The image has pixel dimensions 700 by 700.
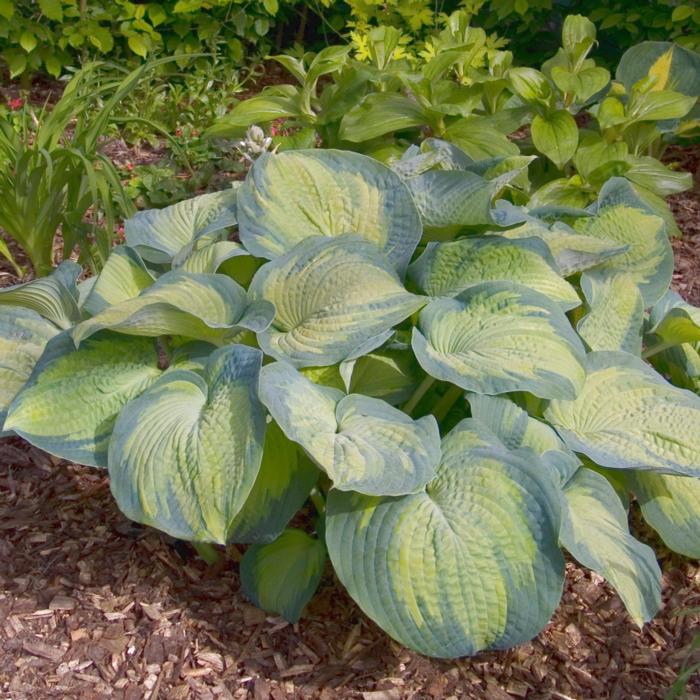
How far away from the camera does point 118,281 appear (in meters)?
1.84

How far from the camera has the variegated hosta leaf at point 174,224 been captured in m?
1.98

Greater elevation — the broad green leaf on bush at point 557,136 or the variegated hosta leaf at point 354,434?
the variegated hosta leaf at point 354,434

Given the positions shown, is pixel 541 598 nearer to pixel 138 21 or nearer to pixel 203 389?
pixel 203 389

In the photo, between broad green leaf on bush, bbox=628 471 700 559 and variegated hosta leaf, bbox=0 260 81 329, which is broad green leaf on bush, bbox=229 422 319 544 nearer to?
variegated hosta leaf, bbox=0 260 81 329

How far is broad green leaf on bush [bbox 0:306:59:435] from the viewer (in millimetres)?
1734

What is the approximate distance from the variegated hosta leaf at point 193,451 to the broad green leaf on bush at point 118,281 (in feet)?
0.95

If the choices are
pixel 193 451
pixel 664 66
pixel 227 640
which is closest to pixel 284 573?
pixel 227 640

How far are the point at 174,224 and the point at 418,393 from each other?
75 cm

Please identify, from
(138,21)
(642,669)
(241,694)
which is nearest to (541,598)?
(642,669)

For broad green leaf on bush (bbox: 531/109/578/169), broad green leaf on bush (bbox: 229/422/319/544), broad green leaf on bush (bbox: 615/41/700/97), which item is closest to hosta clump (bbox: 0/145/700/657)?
broad green leaf on bush (bbox: 229/422/319/544)

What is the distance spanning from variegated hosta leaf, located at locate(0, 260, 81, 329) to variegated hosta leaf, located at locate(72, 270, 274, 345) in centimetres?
21

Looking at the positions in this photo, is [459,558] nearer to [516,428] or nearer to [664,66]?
[516,428]

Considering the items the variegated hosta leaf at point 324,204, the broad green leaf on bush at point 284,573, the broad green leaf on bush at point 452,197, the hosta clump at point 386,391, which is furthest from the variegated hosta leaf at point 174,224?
the broad green leaf on bush at point 284,573

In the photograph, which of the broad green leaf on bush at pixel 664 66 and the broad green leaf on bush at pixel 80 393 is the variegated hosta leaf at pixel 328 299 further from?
the broad green leaf on bush at pixel 664 66
